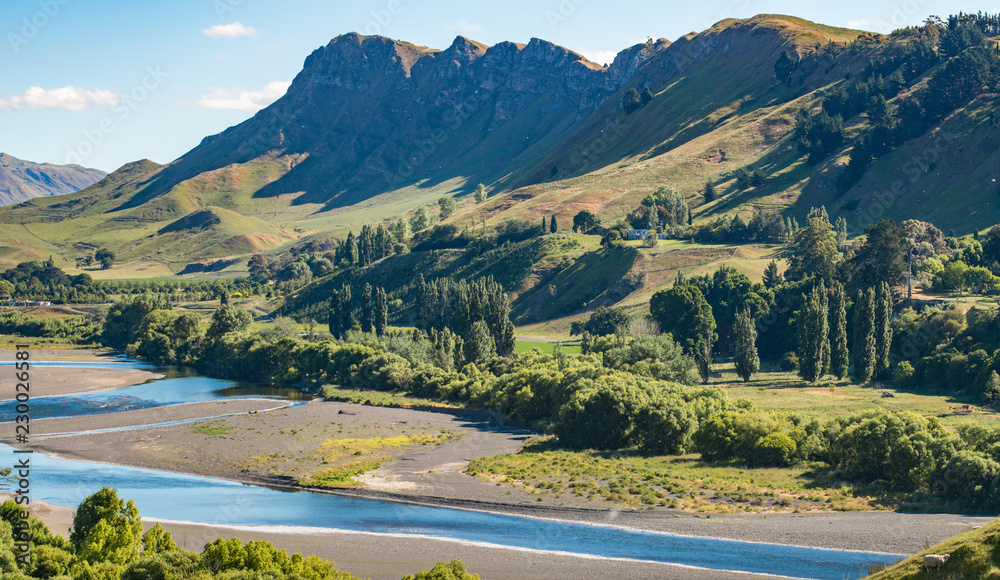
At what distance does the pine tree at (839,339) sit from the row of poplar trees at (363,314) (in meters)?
78.1

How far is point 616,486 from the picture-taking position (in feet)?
199

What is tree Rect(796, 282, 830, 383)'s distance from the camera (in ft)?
322

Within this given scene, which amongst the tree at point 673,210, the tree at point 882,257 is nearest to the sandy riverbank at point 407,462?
the tree at point 882,257

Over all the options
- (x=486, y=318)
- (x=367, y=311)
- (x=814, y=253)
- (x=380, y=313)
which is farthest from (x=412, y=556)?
(x=814, y=253)

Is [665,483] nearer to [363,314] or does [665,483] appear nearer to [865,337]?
[865,337]

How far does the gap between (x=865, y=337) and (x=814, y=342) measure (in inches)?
236

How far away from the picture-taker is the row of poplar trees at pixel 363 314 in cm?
14775

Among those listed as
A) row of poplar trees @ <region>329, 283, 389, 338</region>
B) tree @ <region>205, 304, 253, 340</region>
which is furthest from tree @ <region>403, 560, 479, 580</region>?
tree @ <region>205, 304, 253, 340</region>

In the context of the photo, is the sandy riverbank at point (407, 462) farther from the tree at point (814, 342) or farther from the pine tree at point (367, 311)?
the pine tree at point (367, 311)

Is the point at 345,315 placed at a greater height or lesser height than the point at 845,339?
greater

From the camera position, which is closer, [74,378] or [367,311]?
[74,378]

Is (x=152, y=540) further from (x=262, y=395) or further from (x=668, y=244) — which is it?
(x=668, y=244)

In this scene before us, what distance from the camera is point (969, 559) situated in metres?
29.3

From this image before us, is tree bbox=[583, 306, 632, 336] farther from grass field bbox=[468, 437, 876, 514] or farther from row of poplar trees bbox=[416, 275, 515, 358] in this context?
grass field bbox=[468, 437, 876, 514]
